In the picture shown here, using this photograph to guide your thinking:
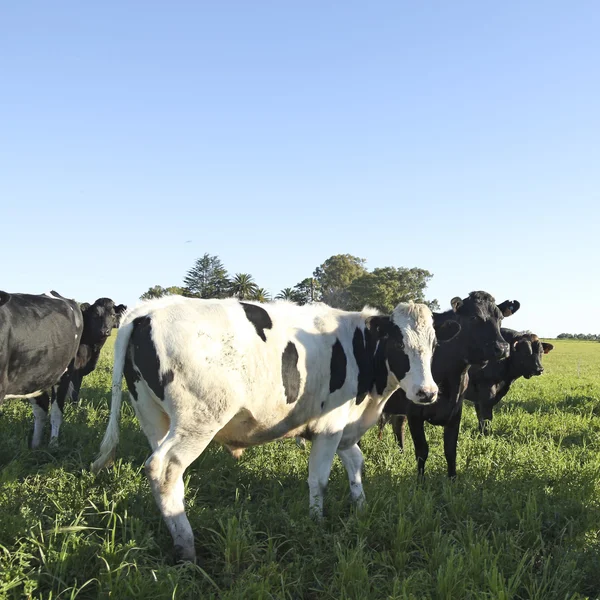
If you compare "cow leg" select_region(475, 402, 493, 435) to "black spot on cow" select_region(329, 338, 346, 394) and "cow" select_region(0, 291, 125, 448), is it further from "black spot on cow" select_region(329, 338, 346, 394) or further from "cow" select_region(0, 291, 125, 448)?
"cow" select_region(0, 291, 125, 448)

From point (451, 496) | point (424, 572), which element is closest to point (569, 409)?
point (451, 496)

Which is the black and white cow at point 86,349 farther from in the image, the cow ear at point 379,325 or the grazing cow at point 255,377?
the cow ear at point 379,325

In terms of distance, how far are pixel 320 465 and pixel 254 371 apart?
4.15 feet

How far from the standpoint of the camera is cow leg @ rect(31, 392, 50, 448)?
724 centimetres

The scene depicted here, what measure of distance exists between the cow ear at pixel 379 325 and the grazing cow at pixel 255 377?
0.03 feet

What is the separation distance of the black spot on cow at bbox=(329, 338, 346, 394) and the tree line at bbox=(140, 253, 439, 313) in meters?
45.0

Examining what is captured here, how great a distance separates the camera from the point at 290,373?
16.9ft

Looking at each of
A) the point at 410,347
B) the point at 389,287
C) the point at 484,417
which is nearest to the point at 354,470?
the point at 410,347

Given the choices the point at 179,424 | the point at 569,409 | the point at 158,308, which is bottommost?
the point at 569,409

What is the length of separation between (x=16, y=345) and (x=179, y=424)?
285 cm

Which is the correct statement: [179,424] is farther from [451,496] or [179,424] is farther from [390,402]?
[390,402]

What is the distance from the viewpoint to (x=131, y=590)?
3633 millimetres

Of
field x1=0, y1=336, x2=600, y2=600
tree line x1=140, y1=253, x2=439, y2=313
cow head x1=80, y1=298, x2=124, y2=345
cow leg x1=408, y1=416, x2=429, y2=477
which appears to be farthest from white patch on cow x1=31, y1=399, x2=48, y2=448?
tree line x1=140, y1=253, x2=439, y2=313

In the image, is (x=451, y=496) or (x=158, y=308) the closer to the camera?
(x=158, y=308)
